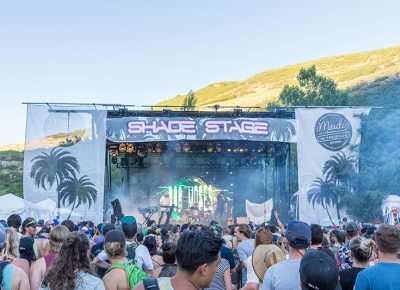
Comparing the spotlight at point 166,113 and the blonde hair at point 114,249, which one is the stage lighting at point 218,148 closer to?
the spotlight at point 166,113

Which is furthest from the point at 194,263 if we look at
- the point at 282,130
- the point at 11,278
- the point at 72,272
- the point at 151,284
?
the point at 282,130

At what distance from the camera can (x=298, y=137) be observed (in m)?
19.1

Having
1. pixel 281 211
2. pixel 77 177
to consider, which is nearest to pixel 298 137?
pixel 281 211

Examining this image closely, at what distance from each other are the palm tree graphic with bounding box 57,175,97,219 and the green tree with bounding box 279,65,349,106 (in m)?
15.1

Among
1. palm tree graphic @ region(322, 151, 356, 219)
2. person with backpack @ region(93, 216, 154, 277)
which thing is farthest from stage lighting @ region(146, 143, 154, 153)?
person with backpack @ region(93, 216, 154, 277)

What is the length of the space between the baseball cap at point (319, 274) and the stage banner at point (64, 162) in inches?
620

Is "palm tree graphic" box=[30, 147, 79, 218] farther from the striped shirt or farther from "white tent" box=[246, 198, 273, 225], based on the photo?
Answer: the striped shirt

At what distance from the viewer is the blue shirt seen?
3359mm

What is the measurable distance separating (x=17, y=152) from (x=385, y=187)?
3321cm

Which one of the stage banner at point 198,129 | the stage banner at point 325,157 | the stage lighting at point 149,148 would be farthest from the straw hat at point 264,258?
the stage lighting at point 149,148

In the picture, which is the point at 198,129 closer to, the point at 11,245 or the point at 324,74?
the point at 11,245

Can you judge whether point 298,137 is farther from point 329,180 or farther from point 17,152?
point 17,152

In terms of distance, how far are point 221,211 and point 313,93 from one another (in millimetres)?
9843

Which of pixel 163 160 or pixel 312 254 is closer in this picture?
pixel 312 254
